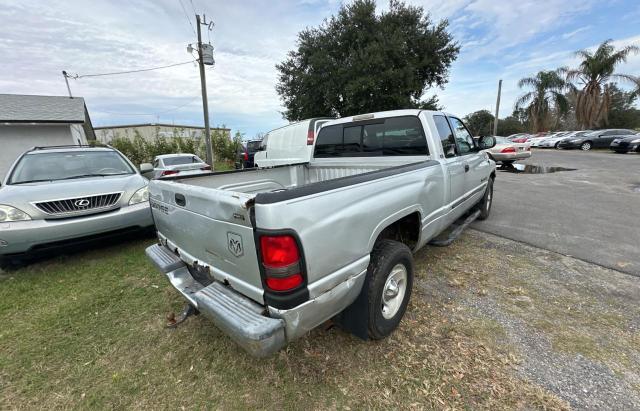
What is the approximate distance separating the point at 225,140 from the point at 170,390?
1888 cm

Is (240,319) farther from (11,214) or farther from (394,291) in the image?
(11,214)

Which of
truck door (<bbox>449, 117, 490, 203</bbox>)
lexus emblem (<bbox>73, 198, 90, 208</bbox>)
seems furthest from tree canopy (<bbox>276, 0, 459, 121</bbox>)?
lexus emblem (<bbox>73, 198, 90, 208</bbox>)

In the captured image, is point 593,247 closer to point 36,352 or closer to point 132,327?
point 132,327

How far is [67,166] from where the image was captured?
15.0ft

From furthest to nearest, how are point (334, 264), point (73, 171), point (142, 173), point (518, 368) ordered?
point (142, 173) → point (73, 171) → point (518, 368) → point (334, 264)

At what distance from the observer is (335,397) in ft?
6.39

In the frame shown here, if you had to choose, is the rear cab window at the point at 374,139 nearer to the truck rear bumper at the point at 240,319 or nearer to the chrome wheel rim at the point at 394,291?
the chrome wheel rim at the point at 394,291

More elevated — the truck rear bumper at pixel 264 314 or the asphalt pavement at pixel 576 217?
the truck rear bumper at pixel 264 314

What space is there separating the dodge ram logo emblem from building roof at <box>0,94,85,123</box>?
58.2ft

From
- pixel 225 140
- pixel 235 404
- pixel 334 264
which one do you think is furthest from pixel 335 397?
pixel 225 140

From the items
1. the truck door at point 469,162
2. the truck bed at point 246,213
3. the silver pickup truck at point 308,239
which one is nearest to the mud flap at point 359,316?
the silver pickup truck at point 308,239

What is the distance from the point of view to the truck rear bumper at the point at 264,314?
159 centimetres

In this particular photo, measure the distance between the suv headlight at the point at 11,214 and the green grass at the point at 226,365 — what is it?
3.29 ft

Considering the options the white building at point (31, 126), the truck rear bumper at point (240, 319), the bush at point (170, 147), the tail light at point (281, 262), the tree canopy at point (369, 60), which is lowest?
the truck rear bumper at point (240, 319)
